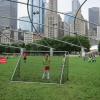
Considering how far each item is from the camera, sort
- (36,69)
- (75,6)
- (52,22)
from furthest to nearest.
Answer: (52,22) → (75,6) → (36,69)

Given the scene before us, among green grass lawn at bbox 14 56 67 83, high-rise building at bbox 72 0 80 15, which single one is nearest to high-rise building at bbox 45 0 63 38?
high-rise building at bbox 72 0 80 15

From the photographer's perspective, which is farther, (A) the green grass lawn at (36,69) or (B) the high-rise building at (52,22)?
(B) the high-rise building at (52,22)

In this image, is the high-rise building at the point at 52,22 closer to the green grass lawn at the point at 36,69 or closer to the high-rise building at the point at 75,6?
the high-rise building at the point at 75,6

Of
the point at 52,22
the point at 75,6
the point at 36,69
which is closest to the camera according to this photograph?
the point at 36,69

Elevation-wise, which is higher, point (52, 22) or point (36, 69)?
point (52, 22)

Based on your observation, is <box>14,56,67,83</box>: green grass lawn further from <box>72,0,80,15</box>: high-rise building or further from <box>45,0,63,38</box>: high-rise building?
<box>45,0,63,38</box>: high-rise building

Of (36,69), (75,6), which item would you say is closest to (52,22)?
(75,6)

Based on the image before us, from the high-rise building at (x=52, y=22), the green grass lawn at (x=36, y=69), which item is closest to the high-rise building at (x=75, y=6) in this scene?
the high-rise building at (x=52, y=22)

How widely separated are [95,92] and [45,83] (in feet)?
12.5

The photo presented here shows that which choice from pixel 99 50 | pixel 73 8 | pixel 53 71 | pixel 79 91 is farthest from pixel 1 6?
pixel 99 50

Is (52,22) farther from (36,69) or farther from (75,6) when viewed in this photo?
(36,69)

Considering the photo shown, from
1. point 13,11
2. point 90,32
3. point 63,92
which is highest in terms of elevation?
point 13,11

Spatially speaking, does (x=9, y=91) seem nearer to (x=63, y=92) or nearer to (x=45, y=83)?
(x=63, y=92)

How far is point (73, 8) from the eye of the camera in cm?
2491
